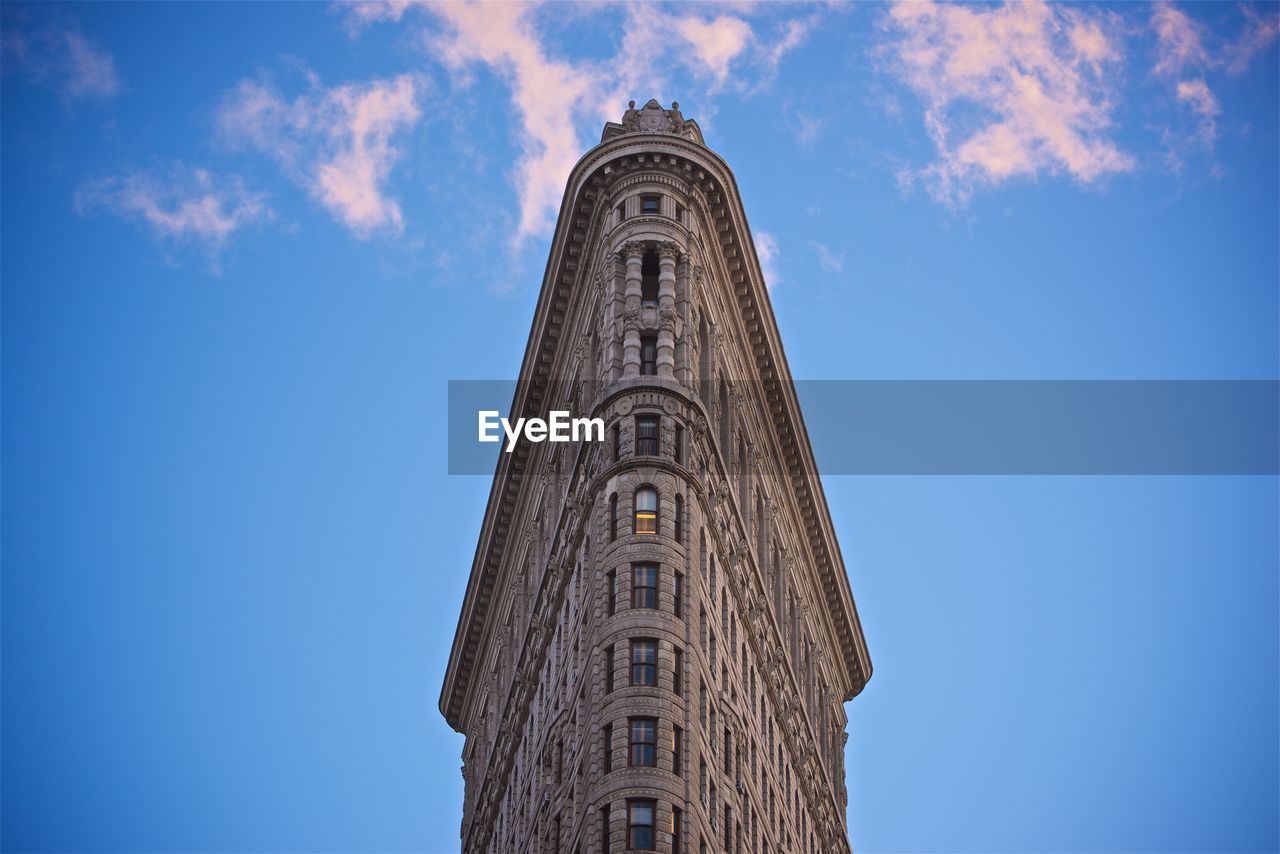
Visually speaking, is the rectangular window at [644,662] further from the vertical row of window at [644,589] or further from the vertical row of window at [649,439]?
the vertical row of window at [649,439]

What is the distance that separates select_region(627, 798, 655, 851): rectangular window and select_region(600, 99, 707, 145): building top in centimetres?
4481

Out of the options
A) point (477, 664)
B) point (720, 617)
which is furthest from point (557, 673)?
point (477, 664)

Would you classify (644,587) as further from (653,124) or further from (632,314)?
(653,124)

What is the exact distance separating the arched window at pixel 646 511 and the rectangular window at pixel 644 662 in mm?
6986

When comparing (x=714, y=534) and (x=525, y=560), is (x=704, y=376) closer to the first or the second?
(x=714, y=534)

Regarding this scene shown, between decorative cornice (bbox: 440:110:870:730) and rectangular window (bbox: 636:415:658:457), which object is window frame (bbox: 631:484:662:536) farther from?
decorative cornice (bbox: 440:110:870:730)

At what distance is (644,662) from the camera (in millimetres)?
92625

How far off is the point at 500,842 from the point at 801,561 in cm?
2948

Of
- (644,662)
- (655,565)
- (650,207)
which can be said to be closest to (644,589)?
(655,565)

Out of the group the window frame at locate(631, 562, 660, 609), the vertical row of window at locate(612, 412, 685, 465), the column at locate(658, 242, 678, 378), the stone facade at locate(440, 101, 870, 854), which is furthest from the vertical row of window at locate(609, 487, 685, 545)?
the column at locate(658, 242, 678, 378)

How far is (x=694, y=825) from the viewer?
88062 mm

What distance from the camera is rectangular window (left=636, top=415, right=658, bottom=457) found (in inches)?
4028

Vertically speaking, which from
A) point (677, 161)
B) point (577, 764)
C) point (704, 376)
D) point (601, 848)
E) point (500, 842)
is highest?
point (677, 161)

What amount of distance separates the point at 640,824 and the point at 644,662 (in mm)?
8455
